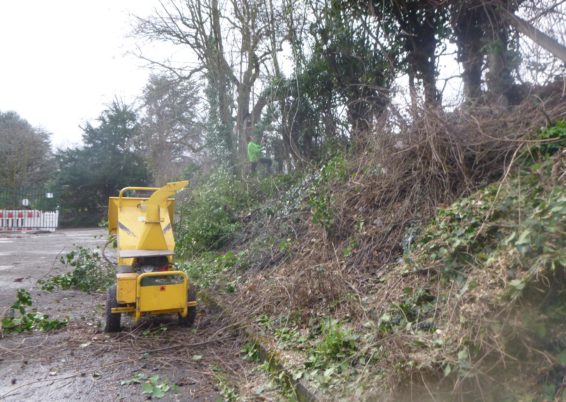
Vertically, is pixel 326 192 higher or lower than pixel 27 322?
higher

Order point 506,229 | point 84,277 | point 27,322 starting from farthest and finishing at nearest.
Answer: point 84,277 → point 27,322 → point 506,229

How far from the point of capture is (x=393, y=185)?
634 cm

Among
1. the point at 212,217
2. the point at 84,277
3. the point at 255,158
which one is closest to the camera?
the point at 84,277

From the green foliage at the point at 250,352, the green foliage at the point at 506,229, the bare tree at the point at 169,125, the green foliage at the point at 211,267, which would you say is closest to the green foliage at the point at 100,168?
the bare tree at the point at 169,125

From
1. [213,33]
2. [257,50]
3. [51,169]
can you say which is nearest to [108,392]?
[257,50]

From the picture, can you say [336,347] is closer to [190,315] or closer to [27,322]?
[190,315]

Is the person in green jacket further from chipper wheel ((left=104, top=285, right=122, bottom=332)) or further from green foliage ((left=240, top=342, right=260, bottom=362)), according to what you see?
green foliage ((left=240, top=342, right=260, bottom=362))

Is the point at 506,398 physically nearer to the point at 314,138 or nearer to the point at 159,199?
the point at 159,199

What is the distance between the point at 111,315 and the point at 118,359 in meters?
0.87

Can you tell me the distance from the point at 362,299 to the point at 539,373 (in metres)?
2.07

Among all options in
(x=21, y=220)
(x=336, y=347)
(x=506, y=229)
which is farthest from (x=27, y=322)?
(x=21, y=220)

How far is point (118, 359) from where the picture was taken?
5367 mm

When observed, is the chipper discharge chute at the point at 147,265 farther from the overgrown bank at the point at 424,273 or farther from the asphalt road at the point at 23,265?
the asphalt road at the point at 23,265

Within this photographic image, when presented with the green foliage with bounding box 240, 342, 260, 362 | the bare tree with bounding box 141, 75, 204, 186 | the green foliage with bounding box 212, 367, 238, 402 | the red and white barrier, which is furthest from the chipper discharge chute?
the red and white barrier
